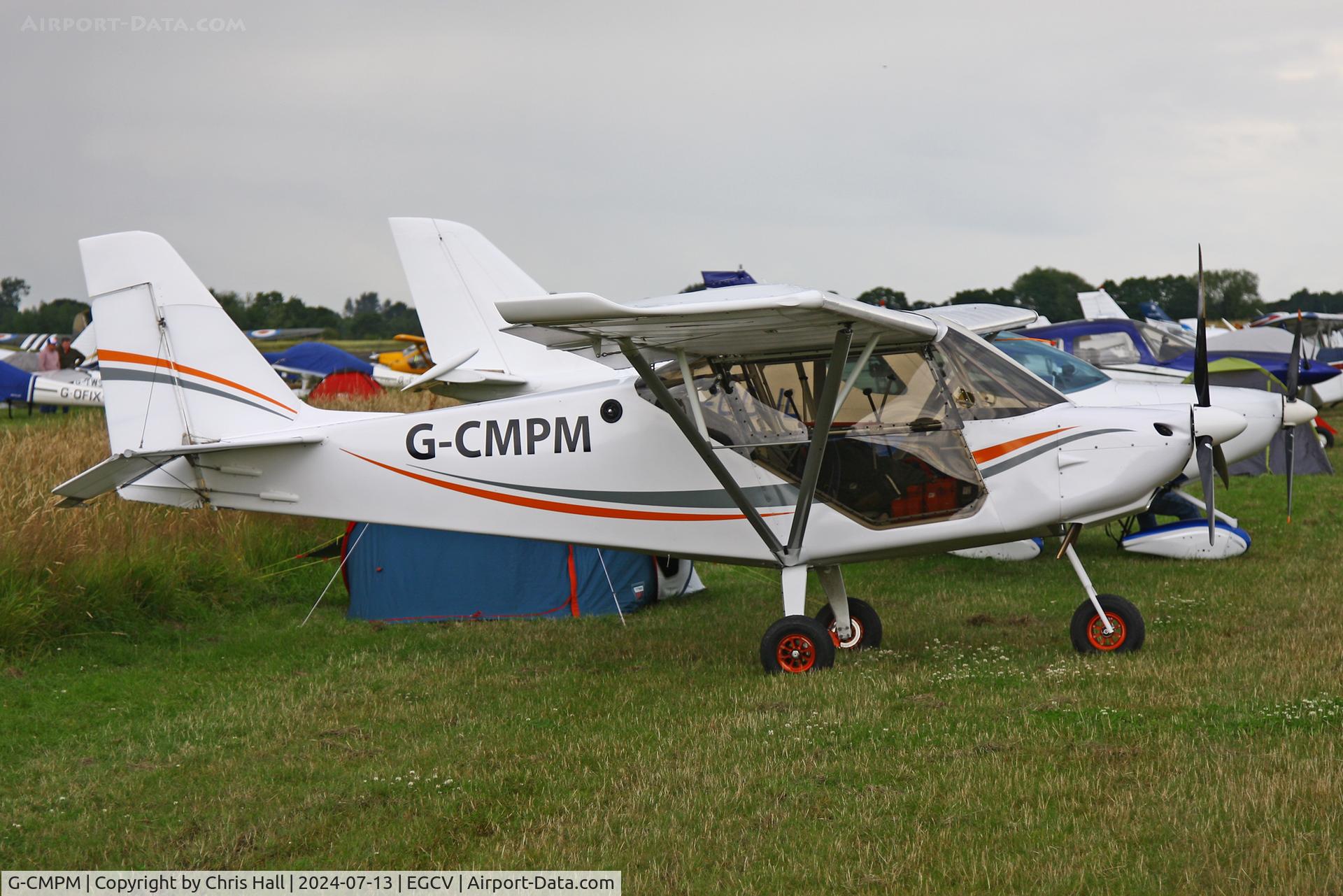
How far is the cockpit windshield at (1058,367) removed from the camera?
455 inches

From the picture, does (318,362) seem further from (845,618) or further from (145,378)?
(845,618)

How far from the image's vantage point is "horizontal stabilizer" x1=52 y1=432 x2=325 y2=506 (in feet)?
26.2

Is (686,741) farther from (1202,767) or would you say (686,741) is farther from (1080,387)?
(1080,387)

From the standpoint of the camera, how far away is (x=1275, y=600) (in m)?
9.47

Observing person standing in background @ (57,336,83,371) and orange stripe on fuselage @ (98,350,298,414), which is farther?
person standing in background @ (57,336,83,371)

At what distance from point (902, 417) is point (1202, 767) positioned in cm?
309

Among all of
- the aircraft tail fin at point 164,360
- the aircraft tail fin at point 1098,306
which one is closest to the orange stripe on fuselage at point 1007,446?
the aircraft tail fin at point 164,360

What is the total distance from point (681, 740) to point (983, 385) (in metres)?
3.20

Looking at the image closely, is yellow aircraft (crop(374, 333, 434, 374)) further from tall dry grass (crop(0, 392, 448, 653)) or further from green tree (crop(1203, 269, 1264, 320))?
green tree (crop(1203, 269, 1264, 320))

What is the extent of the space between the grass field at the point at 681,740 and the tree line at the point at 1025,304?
34985 millimetres

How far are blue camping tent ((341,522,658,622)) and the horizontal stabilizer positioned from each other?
7.94ft

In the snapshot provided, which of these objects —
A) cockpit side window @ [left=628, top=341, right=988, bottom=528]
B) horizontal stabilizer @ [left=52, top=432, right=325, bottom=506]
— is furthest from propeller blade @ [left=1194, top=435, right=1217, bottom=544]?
horizontal stabilizer @ [left=52, top=432, right=325, bottom=506]

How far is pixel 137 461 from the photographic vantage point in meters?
8.27

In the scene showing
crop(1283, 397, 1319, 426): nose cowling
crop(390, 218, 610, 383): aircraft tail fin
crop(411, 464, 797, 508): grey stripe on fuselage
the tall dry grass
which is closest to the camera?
crop(411, 464, 797, 508): grey stripe on fuselage
